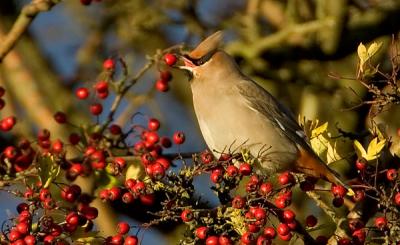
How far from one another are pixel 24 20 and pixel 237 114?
1312 millimetres

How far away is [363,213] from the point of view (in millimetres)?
4270

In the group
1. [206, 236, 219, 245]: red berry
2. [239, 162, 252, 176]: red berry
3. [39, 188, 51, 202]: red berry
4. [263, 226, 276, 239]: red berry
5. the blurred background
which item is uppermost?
[239, 162, 252, 176]: red berry

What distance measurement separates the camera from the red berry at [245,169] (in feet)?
12.4

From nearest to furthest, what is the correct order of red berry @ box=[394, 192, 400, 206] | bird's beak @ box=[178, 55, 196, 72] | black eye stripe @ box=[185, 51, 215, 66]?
red berry @ box=[394, 192, 400, 206] < bird's beak @ box=[178, 55, 196, 72] < black eye stripe @ box=[185, 51, 215, 66]

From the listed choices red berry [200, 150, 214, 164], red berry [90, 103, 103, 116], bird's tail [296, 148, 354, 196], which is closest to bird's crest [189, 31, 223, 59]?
red berry [90, 103, 103, 116]

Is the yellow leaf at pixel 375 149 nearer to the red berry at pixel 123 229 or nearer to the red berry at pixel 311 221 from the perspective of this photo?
the red berry at pixel 311 221

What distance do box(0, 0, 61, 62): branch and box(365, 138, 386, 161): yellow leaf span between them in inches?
85.5

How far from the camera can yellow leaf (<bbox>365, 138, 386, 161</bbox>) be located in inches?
153

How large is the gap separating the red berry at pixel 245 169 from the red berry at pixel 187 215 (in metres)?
0.29

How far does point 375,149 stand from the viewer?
3898mm

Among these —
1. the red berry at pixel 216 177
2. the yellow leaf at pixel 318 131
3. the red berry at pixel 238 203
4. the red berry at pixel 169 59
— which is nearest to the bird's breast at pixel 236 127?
the red berry at pixel 169 59

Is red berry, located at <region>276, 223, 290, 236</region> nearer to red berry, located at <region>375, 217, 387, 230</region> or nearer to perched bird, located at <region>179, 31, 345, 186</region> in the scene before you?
red berry, located at <region>375, 217, 387, 230</region>

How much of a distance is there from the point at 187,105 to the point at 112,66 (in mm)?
3645

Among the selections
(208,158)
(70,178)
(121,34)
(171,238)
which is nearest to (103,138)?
(70,178)
